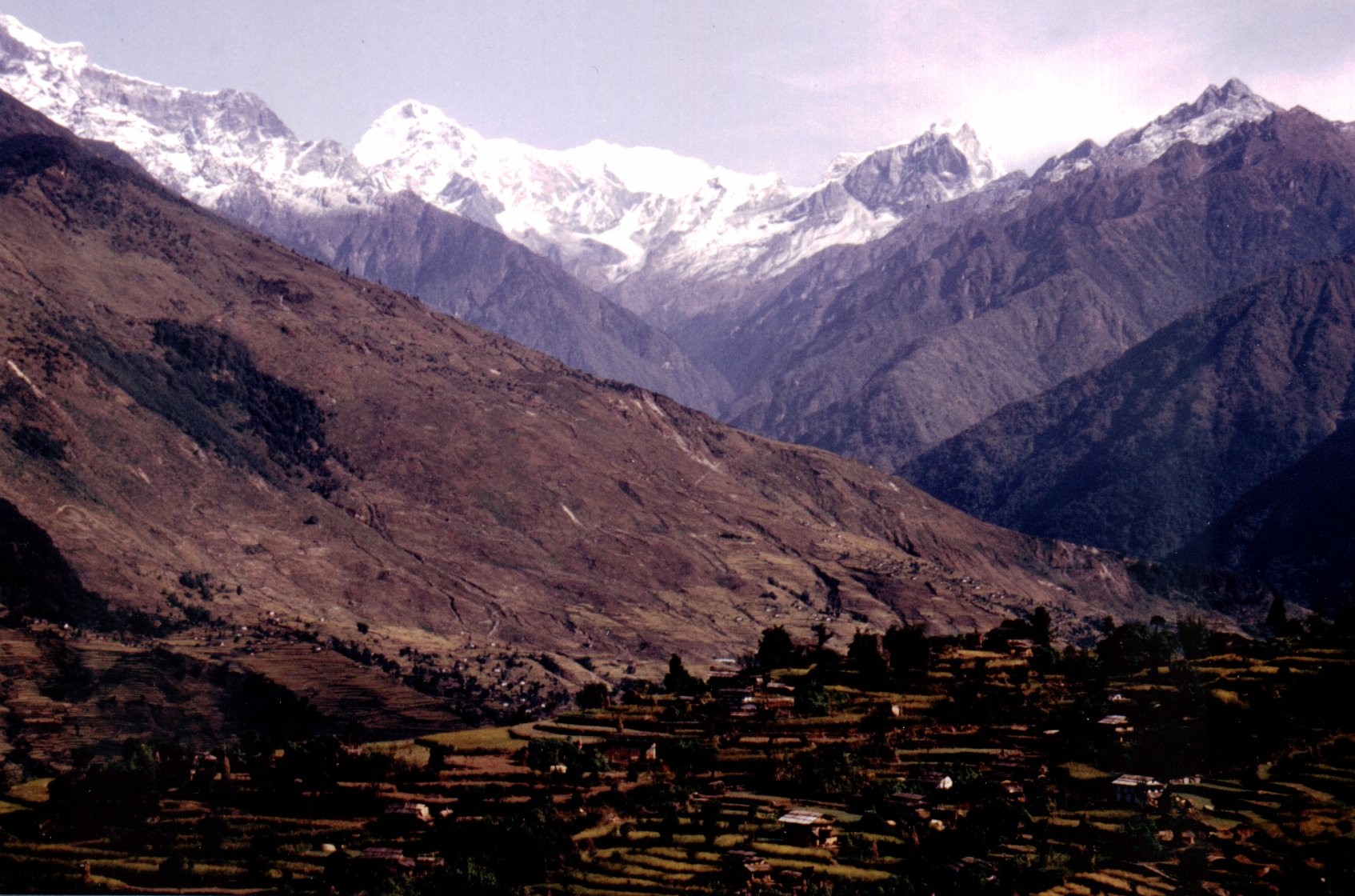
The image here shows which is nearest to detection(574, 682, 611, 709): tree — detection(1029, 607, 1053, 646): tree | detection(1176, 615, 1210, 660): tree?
detection(1029, 607, 1053, 646): tree

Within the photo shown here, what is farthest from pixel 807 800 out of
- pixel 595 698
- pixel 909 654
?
pixel 595 698

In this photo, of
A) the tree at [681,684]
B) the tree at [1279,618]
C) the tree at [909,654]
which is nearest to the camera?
the tree at [909,654]

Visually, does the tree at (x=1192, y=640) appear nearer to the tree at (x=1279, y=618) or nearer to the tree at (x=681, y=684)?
the tree at (x=1279, y=618)

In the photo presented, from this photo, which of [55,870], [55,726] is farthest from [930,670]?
[55,726]

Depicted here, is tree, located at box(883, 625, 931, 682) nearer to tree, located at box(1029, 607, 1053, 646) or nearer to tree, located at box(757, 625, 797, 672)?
tree, located at box(757, 625, 797, 672)

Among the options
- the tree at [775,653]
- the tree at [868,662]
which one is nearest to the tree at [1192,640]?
the tree at [868,662]

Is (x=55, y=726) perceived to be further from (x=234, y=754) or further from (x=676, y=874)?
(x=676, y=874)
